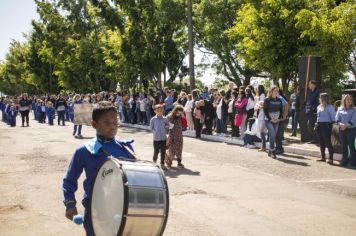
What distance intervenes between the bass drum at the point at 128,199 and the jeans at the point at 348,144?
32.3ft

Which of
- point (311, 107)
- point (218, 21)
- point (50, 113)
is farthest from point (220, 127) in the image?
point (50, 113)

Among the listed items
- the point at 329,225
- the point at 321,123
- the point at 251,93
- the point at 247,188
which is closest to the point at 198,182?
the point at 247,188

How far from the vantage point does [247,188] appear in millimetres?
9844

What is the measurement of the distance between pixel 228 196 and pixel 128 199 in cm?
557

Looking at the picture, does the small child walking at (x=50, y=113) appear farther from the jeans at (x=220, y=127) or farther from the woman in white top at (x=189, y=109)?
the jeans at (x=220, y=127)

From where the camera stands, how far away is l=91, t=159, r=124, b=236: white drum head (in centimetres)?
380

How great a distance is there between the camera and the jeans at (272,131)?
1437 cm

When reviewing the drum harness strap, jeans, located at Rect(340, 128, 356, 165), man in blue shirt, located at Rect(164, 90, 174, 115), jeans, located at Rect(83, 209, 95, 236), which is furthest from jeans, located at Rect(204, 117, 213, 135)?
jeans, located at Rect(83, 209, 95, 236)

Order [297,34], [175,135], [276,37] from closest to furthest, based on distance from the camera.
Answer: [175,135]
[276,37]
[297,34]

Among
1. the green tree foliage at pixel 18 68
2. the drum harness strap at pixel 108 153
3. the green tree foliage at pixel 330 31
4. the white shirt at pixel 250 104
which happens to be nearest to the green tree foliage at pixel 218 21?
the green tree foliage at pixel 330 31

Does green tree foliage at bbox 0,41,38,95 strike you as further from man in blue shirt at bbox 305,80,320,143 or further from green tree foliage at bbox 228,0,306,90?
man in blue shirt at bbox 305,80,320,143

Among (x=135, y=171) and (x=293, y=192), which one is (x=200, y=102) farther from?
(x=135, y=171)

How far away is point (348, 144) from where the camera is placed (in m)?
13.1

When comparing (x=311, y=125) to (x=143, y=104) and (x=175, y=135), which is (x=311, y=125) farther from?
(x=143, y=104)
